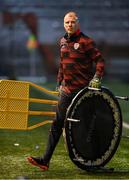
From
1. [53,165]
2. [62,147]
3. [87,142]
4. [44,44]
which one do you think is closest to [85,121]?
[87,142]

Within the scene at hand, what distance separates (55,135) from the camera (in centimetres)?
717

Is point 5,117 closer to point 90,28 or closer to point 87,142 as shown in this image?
point 87,142

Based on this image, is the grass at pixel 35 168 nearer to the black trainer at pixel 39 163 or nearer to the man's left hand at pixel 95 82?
the black trainer at pixel 39 163

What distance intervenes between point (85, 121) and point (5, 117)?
40.9 inches

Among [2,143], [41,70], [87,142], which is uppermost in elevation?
[87,142]

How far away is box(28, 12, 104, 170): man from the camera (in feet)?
23.1

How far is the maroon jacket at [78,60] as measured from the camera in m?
7.06

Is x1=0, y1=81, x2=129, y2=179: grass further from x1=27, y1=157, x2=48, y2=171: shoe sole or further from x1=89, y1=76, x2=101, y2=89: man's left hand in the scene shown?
x1=89, y1=76, x2=101, y2=89: man's left hand

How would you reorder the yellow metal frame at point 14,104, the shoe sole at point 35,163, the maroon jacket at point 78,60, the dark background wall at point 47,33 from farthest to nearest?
1. the dark background wall at point 47,33
2. the yellow metal frame at point 14,104
3. the shoe sole at point 35,163
4. the maroon jacket at point 78,60

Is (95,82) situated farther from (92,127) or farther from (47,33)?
(47,33)

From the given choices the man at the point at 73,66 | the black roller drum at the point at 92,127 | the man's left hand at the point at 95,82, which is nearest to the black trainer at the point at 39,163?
the man at the point at 73,66

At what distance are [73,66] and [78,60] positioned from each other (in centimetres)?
8

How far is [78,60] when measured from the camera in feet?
23.2

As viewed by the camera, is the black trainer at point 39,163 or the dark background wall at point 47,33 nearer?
the black trainer at point 39,163
